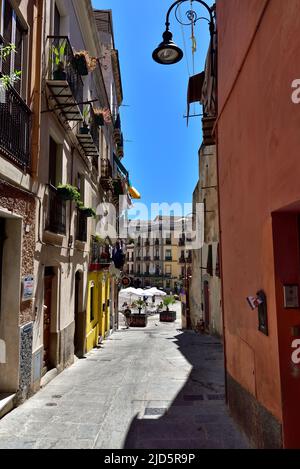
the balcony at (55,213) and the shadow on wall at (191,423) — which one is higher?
the balcony at (55,213)

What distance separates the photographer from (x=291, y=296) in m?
4.02

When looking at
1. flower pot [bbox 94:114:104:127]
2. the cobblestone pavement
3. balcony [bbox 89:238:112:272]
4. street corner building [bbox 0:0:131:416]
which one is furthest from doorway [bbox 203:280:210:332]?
flower pot [bbox 94:114:104:127]

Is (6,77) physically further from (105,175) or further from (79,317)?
(105,175)

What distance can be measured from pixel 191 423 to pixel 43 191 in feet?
18.3

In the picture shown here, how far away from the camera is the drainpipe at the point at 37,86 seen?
793cm

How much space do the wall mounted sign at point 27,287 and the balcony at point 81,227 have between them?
457 cm

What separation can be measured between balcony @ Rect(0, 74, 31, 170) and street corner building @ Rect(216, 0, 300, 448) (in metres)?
3.68

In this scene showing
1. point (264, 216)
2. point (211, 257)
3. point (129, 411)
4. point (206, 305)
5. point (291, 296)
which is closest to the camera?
point (291, 296)

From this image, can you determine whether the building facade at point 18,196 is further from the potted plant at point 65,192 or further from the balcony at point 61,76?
the potted plant at point 65,192

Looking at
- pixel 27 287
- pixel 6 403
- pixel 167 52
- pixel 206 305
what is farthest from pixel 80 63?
pixel 206 305

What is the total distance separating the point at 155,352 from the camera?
13.6 metres

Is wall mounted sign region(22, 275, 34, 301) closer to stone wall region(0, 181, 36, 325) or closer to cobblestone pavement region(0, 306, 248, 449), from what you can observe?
stone wall region(0, 181, 36, 325)

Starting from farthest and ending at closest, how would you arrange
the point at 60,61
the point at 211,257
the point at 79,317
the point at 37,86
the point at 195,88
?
1. the point at 211,257
2. the point at 79,317
3. the point at 195,88
4. the point at 60,61
5. the point at 37,86

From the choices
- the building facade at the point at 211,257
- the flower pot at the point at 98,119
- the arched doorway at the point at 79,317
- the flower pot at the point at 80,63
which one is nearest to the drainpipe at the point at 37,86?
the flower pot at the point at 80,63
